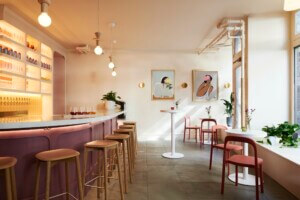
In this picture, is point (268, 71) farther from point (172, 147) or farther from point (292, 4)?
point (172, 147)

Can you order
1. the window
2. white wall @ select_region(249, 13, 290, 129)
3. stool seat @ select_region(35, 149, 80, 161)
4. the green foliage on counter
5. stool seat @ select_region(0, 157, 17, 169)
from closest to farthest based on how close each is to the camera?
stool seat @ select_region(0, 157, 17, 169) → stool seat @ select_region(35, 149, 80, 161) → the green foliage on counter → the window → white wall @ select_region(249, 13, 290, 129)

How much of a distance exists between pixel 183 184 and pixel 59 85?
5.19 meters

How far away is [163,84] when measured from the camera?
707 cm

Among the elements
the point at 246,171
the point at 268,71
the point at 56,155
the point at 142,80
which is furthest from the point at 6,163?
the point at 142,80

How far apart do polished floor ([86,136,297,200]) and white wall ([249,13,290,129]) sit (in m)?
1.43

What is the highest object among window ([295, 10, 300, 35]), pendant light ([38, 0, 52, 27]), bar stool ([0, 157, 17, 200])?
window ([295, 10, 300, 35])

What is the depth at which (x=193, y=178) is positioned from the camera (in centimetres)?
354

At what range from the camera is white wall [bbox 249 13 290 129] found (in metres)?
4.36

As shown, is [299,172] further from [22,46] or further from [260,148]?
[22,46]

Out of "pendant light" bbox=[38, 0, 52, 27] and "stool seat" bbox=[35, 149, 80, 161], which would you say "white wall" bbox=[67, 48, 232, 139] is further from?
"stool seat" bbox=[35, 149, 80, 161]

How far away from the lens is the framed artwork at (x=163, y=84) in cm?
706

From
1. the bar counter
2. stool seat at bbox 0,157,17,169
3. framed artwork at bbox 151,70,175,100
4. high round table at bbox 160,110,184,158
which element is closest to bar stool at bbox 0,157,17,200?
stool seat at bbox 0,157,17,169

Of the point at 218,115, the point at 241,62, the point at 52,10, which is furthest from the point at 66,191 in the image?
the point at 218,115

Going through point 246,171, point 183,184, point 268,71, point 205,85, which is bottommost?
point 183,184
